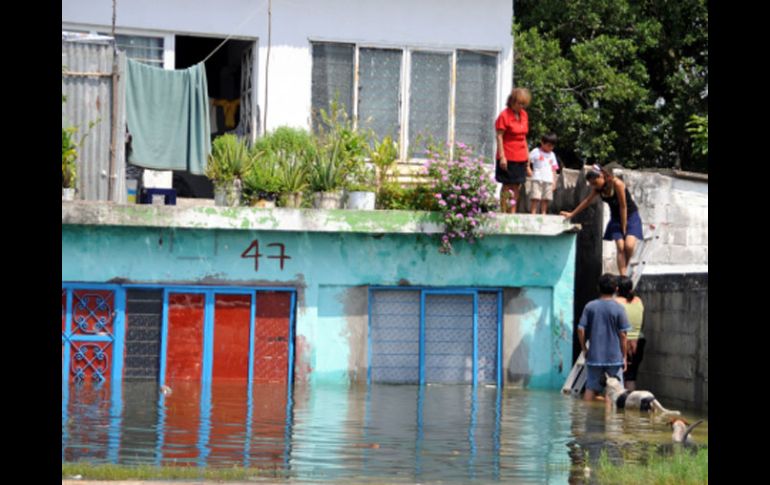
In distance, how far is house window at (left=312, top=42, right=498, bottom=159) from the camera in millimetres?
19219

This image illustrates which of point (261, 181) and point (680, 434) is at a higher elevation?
point (261, 181)

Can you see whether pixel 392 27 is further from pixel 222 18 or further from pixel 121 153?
pixel 121 153

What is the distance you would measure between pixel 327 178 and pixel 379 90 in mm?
2577

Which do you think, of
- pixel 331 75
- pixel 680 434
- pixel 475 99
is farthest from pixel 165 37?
pixel 680 434

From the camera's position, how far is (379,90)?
763 inches

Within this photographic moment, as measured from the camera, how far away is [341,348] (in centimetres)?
1775

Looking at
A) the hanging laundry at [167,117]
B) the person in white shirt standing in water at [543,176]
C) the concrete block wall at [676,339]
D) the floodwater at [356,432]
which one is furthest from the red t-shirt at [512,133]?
the hanging laundry at [167,117]

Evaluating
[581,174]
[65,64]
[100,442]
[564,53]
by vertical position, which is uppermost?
[564,53]

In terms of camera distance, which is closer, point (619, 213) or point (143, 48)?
point (619, 213)

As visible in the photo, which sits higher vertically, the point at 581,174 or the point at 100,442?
the point at 581,174

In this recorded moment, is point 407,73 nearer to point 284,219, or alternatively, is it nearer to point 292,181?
point 292,181

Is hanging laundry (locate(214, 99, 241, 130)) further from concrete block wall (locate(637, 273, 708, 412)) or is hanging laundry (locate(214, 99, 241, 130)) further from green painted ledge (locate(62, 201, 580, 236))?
concrete block wall (locate(637, 273, 708, 412))
